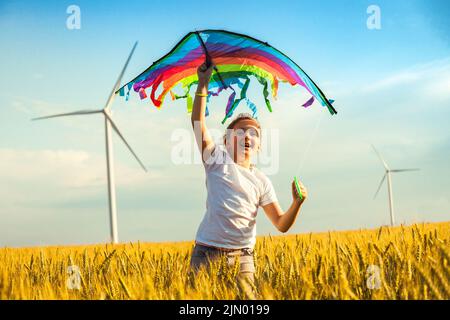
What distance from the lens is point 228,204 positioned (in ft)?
14.6

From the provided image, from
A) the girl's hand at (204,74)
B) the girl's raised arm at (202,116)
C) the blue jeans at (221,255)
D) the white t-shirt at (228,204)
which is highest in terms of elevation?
the girl's hand at (204,74)

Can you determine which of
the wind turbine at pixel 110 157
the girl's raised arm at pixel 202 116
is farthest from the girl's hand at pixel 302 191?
the wind turbine at pixel 110 157

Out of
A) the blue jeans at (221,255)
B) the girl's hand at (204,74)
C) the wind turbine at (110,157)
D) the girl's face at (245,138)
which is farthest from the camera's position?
the wind turbine at (110,157)

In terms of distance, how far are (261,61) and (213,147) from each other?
4.18 ft

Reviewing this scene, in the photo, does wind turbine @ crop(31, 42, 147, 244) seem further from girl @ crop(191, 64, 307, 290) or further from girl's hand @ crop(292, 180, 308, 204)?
girl's hand @ crop(292, 180, 308, 204)

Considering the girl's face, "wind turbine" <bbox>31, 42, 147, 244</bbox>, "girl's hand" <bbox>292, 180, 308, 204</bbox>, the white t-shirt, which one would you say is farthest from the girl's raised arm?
"wind turbine" <bbox>31, 42, 147, 244</bbox>

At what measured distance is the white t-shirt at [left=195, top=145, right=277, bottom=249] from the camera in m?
4.39

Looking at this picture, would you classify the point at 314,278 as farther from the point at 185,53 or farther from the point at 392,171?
the point at 392,171

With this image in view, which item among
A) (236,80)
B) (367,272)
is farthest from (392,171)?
(367,272)

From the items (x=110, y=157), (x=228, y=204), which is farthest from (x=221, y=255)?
(x=110, y=157)

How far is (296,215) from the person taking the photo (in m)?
4.55

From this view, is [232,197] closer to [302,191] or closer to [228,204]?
[228,204]

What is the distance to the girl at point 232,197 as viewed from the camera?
4.35 m

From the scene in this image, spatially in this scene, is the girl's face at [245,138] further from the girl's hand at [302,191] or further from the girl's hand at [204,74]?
the girl's hand at [204,74]
